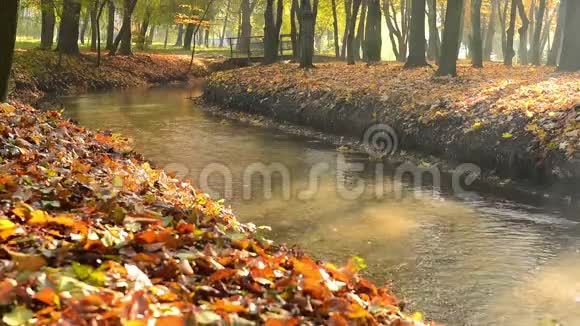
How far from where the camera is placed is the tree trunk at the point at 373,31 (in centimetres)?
2305

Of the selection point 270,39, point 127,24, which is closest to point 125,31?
point 127,24

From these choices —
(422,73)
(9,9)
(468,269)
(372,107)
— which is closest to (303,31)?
(422,73)

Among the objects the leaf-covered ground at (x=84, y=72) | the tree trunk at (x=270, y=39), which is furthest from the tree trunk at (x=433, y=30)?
the leaf-covered ground at (x=84, y=72)

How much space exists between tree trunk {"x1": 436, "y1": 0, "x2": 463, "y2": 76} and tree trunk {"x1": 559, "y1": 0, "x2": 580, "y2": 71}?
2725mm

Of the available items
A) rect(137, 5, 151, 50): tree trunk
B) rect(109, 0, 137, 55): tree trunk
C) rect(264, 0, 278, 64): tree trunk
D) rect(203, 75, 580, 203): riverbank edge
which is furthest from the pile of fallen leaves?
rect(137, 5, 151, 50): tree trunk

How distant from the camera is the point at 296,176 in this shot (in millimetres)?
10273

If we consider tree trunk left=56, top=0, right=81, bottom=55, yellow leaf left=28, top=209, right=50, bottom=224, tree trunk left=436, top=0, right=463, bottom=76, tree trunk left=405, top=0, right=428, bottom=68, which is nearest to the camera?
yellow leaf left=28, top=209, right=50, bottom=224

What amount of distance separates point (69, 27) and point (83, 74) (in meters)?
2.62

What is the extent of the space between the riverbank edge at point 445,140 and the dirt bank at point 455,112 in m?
0.02

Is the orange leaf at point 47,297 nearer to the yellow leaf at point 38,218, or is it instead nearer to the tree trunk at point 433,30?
the yellow leaf at point 38,218

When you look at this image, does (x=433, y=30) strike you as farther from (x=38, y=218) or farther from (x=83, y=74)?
(x=38, y=218)

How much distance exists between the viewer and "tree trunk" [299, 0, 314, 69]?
2170 cm

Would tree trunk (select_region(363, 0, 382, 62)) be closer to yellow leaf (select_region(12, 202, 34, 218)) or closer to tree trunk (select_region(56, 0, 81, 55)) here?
tree trunk (select_region(56, 0, 81, 55))

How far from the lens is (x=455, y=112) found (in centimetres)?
1140
